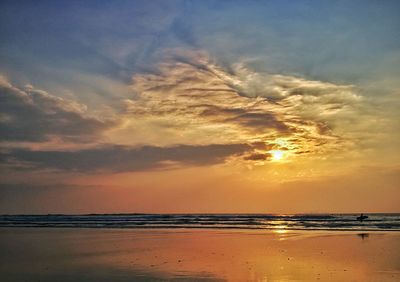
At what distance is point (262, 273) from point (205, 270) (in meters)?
2.44

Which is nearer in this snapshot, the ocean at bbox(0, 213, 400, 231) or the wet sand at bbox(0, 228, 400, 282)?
the wet sand at bbox(0, 228, 400, 282)

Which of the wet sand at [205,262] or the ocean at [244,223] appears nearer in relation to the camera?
the wet sand at [205,262]

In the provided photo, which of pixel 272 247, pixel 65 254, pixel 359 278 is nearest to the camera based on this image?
pixel 359 278

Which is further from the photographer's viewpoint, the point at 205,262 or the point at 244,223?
the point at 244,223

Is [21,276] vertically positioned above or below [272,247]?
below

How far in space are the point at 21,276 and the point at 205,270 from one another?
292 inches

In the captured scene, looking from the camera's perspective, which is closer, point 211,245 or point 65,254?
point 65,254

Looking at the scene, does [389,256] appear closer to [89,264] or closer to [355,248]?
[355,248]

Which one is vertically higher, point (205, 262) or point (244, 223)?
point (244, 223)

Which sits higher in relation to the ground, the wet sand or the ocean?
the ocean

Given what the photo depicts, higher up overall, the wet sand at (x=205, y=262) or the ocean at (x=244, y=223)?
the ocean at (x=244, y=223)

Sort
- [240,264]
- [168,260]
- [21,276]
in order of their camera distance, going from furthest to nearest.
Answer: [168,260]
[240,264]
[21,276]

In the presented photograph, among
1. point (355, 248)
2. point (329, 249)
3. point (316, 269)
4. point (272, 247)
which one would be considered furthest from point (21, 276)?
point (355, 248)

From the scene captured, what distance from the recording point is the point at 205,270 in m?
18.0
